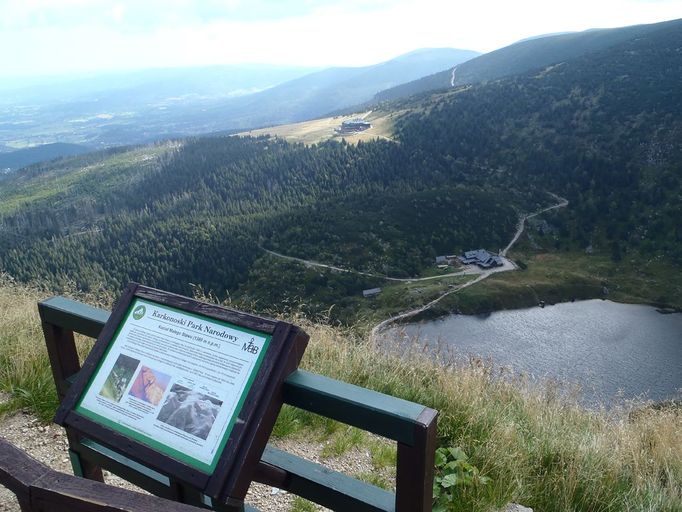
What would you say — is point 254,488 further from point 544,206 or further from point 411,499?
point 544,206

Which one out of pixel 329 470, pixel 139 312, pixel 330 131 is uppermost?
pixel 139 312

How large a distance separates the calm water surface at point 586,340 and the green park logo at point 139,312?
41.8 m

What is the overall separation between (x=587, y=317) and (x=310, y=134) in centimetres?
9972

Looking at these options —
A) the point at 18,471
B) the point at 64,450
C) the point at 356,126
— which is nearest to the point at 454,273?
the point at 64,450

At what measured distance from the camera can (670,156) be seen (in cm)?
8406

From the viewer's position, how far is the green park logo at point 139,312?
118 inches

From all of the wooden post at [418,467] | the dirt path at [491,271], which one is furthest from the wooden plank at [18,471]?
the dirt path at [491,271]

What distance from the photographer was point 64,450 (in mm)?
A: 4730

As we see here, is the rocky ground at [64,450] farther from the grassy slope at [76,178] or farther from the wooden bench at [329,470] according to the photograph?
the grassy slope at [76,178]

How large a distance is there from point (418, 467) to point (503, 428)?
8.20 ft

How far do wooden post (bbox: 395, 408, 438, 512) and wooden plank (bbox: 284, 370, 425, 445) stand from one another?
0.13 ft

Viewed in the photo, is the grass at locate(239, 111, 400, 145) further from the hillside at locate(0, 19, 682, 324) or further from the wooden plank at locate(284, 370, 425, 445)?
the wooden plank at locate(284, 370, 425, 445)

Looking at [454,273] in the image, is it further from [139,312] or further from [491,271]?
[139,312]

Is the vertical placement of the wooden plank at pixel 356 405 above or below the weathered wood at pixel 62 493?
below
